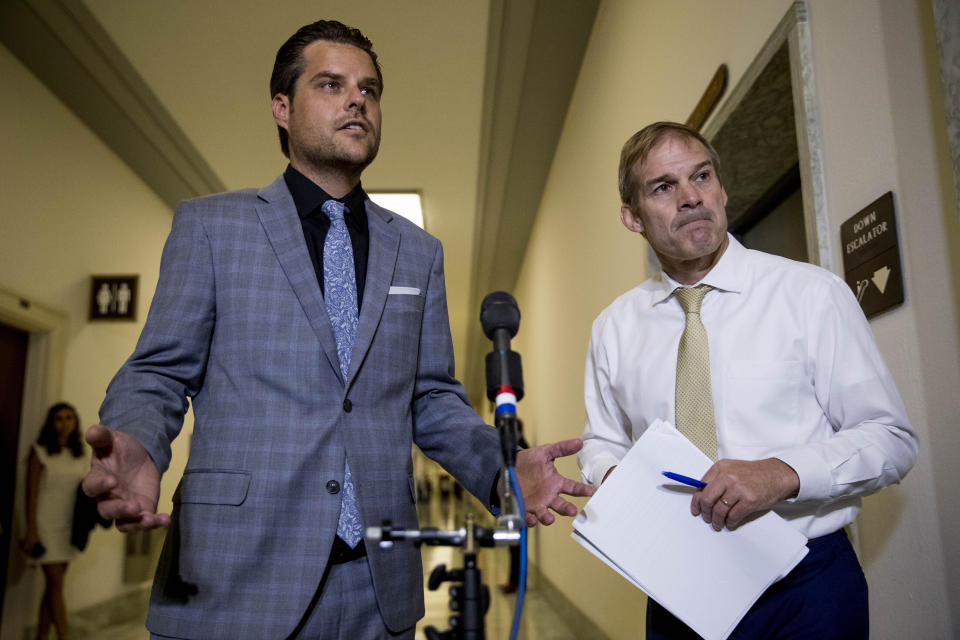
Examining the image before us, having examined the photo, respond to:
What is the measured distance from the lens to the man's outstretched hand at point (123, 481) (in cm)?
94

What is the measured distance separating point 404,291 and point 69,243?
4965 mm

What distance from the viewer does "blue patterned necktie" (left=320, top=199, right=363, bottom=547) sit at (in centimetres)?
125

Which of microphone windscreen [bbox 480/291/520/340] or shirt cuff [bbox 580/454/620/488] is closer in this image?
microphone windscreen [bbox 480/291/520/340]

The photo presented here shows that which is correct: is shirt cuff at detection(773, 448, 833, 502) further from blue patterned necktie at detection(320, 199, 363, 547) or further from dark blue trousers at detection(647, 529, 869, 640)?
blue patterned necktie at detection(320, 199, 363, 547)

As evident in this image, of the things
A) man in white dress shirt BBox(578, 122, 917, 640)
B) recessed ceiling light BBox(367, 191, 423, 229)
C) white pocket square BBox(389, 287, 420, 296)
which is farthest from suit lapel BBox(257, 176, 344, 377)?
recessed ceiling light BBox(367, 191, 423, 229)

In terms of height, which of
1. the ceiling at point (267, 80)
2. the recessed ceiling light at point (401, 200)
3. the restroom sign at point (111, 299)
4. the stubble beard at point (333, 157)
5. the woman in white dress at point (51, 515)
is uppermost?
the ceiling at point (267, 80)

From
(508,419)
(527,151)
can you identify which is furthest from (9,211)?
(508,419)

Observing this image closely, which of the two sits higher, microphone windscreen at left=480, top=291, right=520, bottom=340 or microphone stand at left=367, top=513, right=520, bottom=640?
microphone windscreen at left=480, top=291, right=520, bottom=340

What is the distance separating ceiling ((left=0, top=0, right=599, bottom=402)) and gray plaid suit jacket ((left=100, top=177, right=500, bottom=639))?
3.41m

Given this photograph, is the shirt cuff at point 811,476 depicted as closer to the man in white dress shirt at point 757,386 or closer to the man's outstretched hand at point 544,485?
the man in white dress shirt at point 757,386

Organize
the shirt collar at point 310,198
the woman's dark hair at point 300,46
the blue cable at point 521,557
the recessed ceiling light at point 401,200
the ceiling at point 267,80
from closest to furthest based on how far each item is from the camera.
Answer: the blue cable at point 521,557
the shirt collar at point 310,198
the woman's dark hair at point 300,46
the ceiling at point 267,80
the recessed ceiling light at point 401,200

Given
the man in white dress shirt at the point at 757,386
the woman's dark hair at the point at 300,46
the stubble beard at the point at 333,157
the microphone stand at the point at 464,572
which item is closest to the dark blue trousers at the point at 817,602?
the man in white dress shirt at the point at 757,386

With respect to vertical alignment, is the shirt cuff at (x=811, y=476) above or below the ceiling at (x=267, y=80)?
below

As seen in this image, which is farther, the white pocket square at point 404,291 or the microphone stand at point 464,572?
the white pocket square at point 404,291
